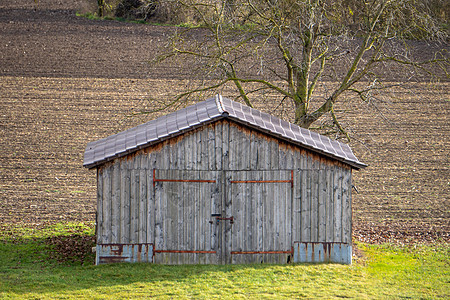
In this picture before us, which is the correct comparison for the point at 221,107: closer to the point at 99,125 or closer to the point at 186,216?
the point at 186,216

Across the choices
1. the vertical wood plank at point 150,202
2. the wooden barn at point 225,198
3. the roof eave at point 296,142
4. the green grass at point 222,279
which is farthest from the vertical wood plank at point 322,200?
the vertical wood plank at point 150,202

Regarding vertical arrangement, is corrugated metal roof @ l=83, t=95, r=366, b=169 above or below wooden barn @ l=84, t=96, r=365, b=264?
above

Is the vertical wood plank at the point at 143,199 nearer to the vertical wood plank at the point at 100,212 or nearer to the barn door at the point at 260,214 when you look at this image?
the vertical wood plank at the point at 100,212

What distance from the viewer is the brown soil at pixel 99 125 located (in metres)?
18.8

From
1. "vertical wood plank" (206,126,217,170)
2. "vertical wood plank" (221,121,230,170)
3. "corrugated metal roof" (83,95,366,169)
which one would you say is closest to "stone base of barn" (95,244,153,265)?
"corrugated metal roof" (83,95,366,169)

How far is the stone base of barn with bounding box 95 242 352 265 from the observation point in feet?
43.6

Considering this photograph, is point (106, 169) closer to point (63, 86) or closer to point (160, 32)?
point (63, 86)

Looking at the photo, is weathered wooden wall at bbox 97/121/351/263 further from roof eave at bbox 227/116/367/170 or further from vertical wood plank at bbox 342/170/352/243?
roof eave at bbox 227/116/367/170

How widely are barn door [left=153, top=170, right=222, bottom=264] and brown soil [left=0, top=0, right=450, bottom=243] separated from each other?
5.34 m

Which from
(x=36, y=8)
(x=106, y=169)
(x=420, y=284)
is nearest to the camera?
(x=420, y=284)

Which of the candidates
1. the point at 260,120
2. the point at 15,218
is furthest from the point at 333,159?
the point at 15,218

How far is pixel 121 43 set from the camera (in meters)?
38.7

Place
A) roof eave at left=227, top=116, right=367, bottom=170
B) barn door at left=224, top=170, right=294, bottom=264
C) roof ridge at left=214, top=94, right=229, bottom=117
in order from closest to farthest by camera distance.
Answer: roof ridge at left=214, top=94, right=229, bottom=117, roof eave at left=227, top=116, right=367, bottom=170, barn door at left=224, top=170, right=294, bottom=264

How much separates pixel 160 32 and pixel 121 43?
328 cm
